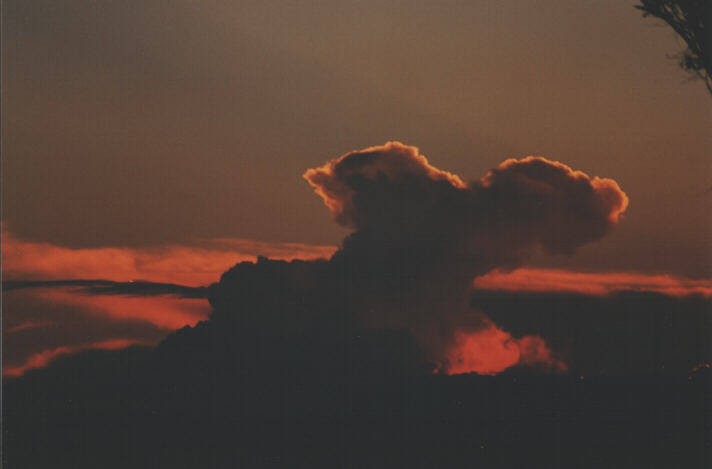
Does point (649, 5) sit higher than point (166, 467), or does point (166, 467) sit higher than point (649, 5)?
point (649, 5)

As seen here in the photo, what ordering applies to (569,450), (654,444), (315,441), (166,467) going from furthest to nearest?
(315,441) < (166,467) < (569,450) < (654,444)

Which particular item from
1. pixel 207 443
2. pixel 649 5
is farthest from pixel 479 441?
pixel 649 5

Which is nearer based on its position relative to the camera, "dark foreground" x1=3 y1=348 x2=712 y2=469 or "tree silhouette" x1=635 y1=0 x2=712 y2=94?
"tree silhouette" x1=635 y1=0 x2=712 y2=94

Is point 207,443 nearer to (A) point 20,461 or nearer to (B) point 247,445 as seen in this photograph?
(B) point 247,445

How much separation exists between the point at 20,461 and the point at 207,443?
230 ft

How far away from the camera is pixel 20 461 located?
118 m

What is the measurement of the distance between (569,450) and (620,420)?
32.2m

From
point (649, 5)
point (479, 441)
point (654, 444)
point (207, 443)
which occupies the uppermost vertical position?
point (649, 5)

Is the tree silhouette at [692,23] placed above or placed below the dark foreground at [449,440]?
above

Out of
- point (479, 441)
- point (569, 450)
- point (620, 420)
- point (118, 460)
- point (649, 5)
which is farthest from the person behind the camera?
point (118, 460)

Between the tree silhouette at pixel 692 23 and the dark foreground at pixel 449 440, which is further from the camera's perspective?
the dark foreground at pixel 449 440

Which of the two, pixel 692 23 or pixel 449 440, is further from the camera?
pixel 449 440

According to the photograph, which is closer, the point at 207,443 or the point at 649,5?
the point at 649,5

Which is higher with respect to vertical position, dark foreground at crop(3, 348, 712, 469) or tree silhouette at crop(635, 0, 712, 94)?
tree silhouette at crop(635, 0, 712, 94)
